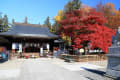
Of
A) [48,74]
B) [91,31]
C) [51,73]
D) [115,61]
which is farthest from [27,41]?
[115,61]

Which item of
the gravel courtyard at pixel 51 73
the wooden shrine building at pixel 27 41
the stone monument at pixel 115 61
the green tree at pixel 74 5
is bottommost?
the gravel courtyard at pixel 51 73

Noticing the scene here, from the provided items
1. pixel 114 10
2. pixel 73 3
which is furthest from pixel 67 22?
pixel 114 10

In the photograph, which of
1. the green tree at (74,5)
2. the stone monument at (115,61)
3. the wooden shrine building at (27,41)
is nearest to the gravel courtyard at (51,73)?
the stone monument at (115,61)

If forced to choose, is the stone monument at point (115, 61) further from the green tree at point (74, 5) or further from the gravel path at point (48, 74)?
the green tree at point (74, 5)

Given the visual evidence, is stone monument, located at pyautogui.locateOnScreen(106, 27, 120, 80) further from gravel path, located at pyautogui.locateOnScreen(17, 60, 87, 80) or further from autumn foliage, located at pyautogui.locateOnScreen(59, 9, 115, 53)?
autumn foliage, located at pyautogui.locateOnScreen(59, 9, 115, 53)

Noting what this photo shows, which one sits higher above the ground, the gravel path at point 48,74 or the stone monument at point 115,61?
the stone monument at point 115,61

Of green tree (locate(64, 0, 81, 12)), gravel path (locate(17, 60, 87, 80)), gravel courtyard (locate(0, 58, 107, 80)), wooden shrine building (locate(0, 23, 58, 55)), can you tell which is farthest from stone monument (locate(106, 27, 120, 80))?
green tree (locate(64, 0, 81, 12))

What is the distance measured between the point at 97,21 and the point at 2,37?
12673mm

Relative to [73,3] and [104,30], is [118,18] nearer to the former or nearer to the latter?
[73,3]

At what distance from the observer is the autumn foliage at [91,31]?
12.3 m

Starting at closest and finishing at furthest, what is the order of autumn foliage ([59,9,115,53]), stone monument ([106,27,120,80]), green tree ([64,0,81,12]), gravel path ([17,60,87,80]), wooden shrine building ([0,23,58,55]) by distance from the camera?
stone monument ([106,27,120,80]), gravel path ([17,60,87,80]), autumn foliage ([59,9,115,53]), wooden shrine building ([0,23,58,55]), green tree ([64,0,81,12])

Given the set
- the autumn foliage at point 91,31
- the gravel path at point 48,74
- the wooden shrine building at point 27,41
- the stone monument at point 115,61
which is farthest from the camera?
the wooden shrine building at point 27,41

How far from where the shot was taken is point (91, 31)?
13.5m

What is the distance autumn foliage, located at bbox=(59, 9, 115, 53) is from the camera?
40.3 feet
